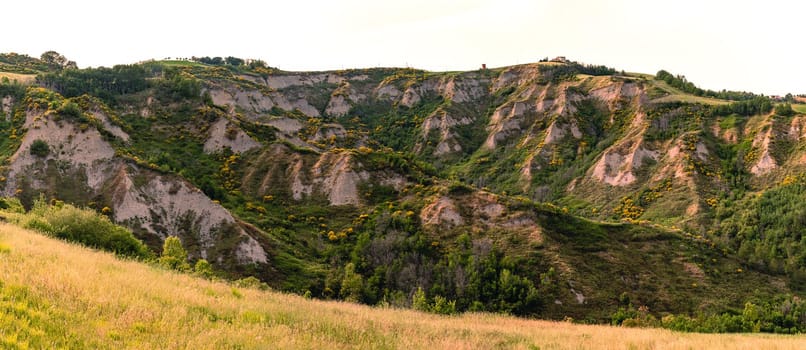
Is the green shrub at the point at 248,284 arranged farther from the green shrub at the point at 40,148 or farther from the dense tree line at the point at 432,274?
the green shrub at the point at 40,148

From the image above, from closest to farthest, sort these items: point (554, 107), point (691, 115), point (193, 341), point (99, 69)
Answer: point (193, 341)
point (99, 69)
point (691, 115)
point (554, 107)

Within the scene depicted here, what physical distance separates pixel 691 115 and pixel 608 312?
10307cm

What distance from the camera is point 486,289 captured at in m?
63.8

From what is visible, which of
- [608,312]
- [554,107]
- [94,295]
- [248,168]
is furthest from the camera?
[554,107]

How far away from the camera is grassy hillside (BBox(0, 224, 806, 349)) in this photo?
31.2 feet

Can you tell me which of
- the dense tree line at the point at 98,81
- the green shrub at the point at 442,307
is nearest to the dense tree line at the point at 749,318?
the green shrub at the point at 442,307

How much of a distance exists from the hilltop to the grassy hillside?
107 ft

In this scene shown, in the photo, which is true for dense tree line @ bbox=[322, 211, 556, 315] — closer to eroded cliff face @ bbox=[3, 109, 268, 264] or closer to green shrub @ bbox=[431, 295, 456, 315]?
green shrub @ bbox=[431, 295, 456, 315]

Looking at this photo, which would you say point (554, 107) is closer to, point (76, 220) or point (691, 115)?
point (691, 115)

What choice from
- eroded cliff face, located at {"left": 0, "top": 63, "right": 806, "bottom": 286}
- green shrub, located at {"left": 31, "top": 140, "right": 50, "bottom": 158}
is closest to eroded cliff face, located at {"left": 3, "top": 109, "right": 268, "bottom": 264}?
eroded cliff face, located at {"left": 0, "top": 63, "right": 806, "bottom": 286}

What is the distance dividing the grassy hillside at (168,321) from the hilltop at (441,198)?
32507 millimetres

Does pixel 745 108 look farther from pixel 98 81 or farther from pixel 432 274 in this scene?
pixel 98 81

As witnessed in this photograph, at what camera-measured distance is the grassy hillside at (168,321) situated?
952 cm

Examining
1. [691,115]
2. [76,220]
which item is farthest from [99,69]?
[691,115]
